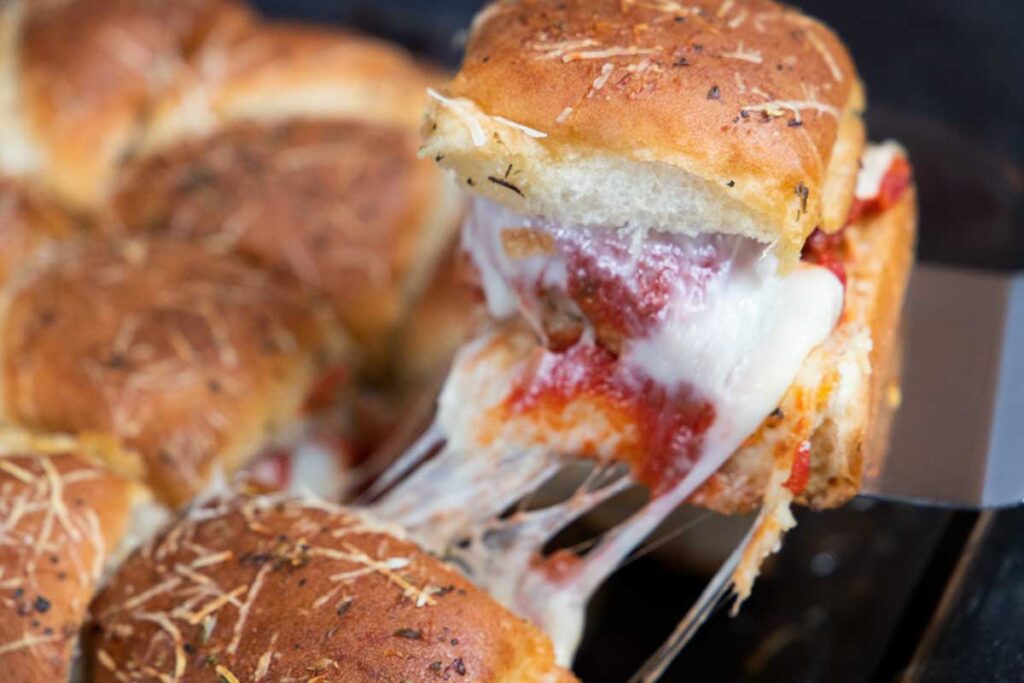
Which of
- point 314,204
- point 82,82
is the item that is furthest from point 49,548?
point 82,82

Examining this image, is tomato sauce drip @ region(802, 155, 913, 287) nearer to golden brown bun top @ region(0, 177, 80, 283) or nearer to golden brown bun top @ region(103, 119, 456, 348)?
golden brown bun top @ region(103, 119, 456, 348)

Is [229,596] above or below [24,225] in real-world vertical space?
below

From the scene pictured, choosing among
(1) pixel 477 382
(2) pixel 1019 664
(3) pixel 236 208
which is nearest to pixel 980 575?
(2) pixel 1019 664

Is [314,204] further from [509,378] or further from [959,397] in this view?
[959,397]

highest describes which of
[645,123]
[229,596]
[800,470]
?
[645,123]

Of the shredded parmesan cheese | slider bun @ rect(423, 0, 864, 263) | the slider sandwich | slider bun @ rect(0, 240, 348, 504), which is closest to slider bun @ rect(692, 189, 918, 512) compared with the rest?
the slider sandwich

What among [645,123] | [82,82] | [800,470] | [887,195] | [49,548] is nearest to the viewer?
[645,123]
